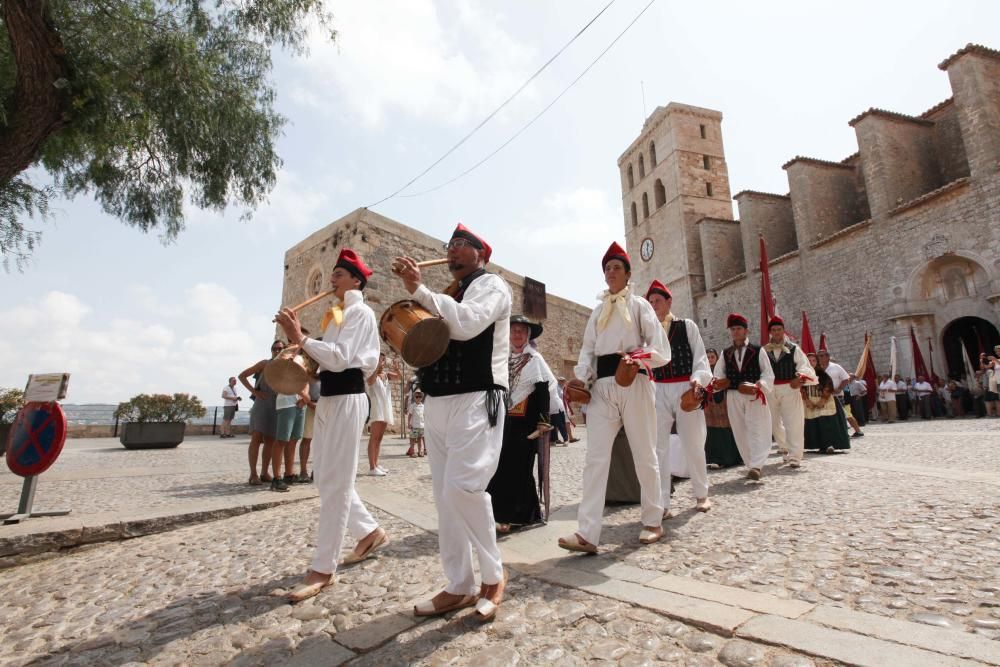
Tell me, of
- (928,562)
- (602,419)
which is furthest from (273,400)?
(928,562)

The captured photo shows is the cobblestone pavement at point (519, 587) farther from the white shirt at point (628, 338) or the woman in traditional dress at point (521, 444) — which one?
the white shirt at point (628, 338)

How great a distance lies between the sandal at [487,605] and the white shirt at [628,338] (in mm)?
1572

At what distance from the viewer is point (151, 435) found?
38.0ft

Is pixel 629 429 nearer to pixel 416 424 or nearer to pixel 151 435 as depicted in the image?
pixel 416 424

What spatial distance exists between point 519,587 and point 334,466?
1.24 metres

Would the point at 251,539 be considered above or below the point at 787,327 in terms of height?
below

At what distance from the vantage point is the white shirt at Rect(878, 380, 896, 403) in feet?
52.6

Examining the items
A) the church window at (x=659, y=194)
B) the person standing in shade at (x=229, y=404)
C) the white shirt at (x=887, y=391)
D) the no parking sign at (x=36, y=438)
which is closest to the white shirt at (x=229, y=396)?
the person standing in shade at (x=229, y=404)

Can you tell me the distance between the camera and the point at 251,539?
3881 millimetres

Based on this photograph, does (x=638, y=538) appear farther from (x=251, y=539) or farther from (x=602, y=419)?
(x=251, y=539)

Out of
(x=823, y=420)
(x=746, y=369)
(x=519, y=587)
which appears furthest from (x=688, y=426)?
(x=823, y=420)

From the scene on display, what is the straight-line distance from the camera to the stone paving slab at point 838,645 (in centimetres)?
168

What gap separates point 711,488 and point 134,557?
526cm

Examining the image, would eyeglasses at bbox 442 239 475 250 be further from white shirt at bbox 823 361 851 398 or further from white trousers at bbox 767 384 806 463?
white shirt at bbox 823 361 851 398
